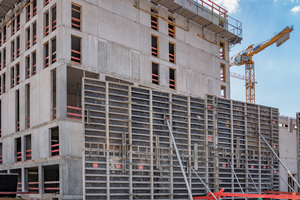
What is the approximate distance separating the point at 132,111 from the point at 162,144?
241 centimetres

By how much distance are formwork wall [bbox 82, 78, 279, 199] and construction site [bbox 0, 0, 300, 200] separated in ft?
0.19

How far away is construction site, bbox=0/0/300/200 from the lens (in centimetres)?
1812

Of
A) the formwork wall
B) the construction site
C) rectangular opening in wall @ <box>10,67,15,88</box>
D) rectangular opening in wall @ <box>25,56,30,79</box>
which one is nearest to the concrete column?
the construction site

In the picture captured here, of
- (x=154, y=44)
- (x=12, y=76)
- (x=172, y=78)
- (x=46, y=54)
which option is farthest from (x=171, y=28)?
(x=12, y=76)

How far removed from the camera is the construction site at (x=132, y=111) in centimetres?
1812

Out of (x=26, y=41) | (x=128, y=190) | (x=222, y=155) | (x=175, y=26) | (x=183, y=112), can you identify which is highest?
(x=175, y=26)

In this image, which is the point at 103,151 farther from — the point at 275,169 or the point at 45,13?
the point at 45,13

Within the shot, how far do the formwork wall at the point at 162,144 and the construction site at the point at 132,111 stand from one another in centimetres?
6

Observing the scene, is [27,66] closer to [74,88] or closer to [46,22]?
[46,22]

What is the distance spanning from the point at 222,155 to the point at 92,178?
8.59 metres

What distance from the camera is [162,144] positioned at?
1948 centimetres

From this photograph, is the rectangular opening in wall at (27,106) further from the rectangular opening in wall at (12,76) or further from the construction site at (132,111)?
the rectangular opening in wall at (12,76)

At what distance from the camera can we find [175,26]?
120ft

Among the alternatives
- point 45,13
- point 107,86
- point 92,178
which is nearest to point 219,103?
point 107,86
